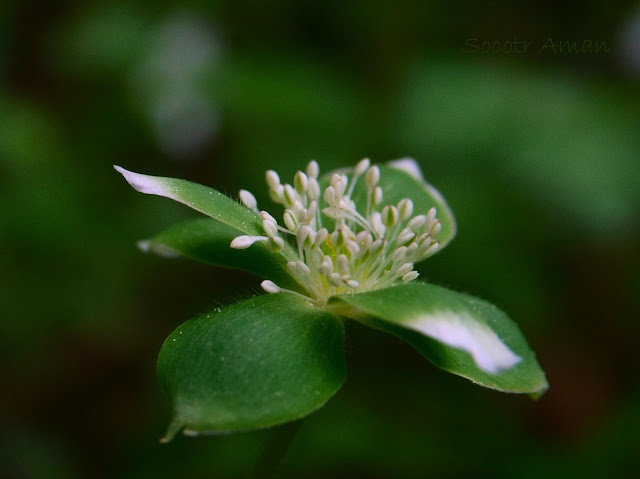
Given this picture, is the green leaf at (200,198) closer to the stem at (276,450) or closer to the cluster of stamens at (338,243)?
the cluster of stamens at (338,243)

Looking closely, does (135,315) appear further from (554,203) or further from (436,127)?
(554,203)

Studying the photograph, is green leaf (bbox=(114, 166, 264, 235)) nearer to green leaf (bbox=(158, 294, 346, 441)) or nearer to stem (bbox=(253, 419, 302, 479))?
green leaf (bbox=(158, 294, 346, 441))

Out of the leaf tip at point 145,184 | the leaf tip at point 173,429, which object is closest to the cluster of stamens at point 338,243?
the leaf tip at point 145,184

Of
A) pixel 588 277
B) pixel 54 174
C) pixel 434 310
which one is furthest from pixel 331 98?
pixel 434 310

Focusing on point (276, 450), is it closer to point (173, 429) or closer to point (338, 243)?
point (173, 429)

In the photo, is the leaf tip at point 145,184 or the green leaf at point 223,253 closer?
the leaf tip at point 145,184

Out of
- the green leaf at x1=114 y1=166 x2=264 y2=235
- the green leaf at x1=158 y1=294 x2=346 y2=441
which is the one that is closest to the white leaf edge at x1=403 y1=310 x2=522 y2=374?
the green leaf at x1=158 y1=294 x2=346 y2=441
